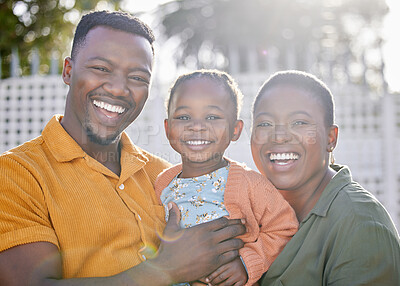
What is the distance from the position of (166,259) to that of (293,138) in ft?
3.82

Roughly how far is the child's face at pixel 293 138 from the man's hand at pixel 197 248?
19.7 inches

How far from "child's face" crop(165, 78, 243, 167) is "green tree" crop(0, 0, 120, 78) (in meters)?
7.56

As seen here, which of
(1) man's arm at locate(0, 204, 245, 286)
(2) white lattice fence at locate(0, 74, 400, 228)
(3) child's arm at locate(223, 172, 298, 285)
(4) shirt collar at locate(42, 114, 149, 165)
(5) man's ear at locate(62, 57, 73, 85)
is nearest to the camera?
(1) man's arm at locate(0, 204, 245, 286)

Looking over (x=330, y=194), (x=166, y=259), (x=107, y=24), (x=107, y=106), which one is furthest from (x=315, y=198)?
(x=107, y=24)

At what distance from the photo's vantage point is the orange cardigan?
2.39 m

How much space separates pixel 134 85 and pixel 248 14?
1035 cm

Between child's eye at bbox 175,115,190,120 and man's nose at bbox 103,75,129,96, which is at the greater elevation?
man's nose at bbox 103,75,129,96

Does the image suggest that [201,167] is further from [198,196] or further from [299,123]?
[299,123]

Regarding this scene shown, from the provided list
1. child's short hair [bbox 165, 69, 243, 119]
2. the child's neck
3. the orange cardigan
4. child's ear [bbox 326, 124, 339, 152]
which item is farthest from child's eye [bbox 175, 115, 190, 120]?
child's ear [bbox 326, 124, 339, 152]

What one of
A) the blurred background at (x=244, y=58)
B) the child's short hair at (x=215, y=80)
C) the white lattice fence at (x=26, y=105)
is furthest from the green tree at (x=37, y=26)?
the child's short hair at (x=215, y=80)

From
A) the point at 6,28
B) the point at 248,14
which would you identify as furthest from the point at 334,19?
the point at 6,28

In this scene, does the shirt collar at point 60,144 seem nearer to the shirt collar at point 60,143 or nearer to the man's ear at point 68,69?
the shirt collar at point 60,143

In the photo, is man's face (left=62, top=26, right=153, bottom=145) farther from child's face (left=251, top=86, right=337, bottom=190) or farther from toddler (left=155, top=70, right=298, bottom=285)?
child's face (left=251, top=86, right=337, bottom=190)

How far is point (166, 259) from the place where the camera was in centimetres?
211
